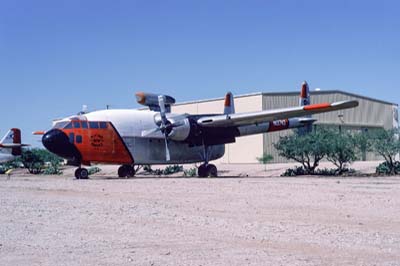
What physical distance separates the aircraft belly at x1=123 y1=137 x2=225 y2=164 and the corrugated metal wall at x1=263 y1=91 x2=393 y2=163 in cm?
1787

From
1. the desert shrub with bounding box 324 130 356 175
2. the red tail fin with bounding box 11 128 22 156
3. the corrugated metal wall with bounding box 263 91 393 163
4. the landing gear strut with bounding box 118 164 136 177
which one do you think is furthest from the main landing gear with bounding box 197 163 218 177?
the red tail fin with bounding box 11 128 22 156

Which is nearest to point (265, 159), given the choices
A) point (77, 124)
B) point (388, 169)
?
point (388, 169)

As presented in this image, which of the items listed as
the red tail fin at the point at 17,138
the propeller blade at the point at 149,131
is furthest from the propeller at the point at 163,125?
the red tail fin at the point at 17,138

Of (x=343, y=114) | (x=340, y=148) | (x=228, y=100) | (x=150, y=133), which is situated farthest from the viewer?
(x=343, y=114)

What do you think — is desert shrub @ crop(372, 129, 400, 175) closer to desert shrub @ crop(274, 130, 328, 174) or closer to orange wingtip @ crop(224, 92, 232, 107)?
desert shrub @ crop(274, 130, 328, 174)

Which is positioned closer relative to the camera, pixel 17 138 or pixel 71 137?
pixel 71 137

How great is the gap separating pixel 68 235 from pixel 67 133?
59.2ft

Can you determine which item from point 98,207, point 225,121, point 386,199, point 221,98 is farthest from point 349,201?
point 221,98

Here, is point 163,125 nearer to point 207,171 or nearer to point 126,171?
point 207,171

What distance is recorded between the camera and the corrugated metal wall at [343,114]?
156 feet

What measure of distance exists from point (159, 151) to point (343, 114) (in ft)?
96.5

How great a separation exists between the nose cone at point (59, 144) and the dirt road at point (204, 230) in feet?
37.4

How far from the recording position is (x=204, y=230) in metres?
8.72

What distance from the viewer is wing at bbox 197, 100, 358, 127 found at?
989 inches
